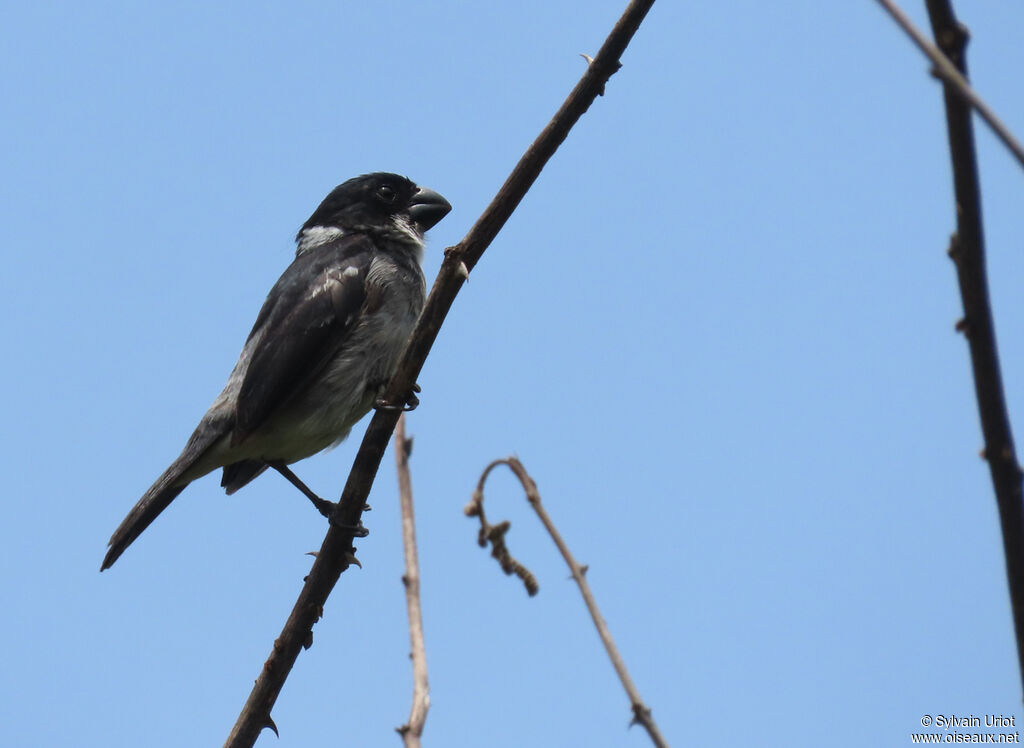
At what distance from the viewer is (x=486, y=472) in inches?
168

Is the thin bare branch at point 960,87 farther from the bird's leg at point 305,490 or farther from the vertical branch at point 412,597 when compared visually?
the bird's leg at point 305,490

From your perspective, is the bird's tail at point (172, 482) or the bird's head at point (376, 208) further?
the bird's head at point (376, 208)

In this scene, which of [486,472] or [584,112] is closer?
[584,112]

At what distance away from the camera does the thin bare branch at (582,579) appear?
2645mm

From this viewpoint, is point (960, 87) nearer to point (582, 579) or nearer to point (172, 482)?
point (582, 579)

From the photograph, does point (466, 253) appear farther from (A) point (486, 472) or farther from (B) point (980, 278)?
(B) point (980, 278)

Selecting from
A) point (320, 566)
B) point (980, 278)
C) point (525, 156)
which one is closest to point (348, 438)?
point (320, 566)

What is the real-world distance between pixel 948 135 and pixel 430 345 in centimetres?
289

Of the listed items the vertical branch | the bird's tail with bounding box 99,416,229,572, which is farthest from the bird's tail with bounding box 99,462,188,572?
the vertical branch

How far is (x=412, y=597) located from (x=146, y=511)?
3.25 metres

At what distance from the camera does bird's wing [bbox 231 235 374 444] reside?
6660 millimetres

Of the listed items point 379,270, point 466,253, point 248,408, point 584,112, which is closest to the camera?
point 584,112

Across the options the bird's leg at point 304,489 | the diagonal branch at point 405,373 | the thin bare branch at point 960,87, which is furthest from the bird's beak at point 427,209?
the thin bare branch at point 960,87

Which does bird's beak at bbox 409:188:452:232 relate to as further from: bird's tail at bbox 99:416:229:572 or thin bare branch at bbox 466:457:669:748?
thin bare branch at bbox 466:457:669:748
